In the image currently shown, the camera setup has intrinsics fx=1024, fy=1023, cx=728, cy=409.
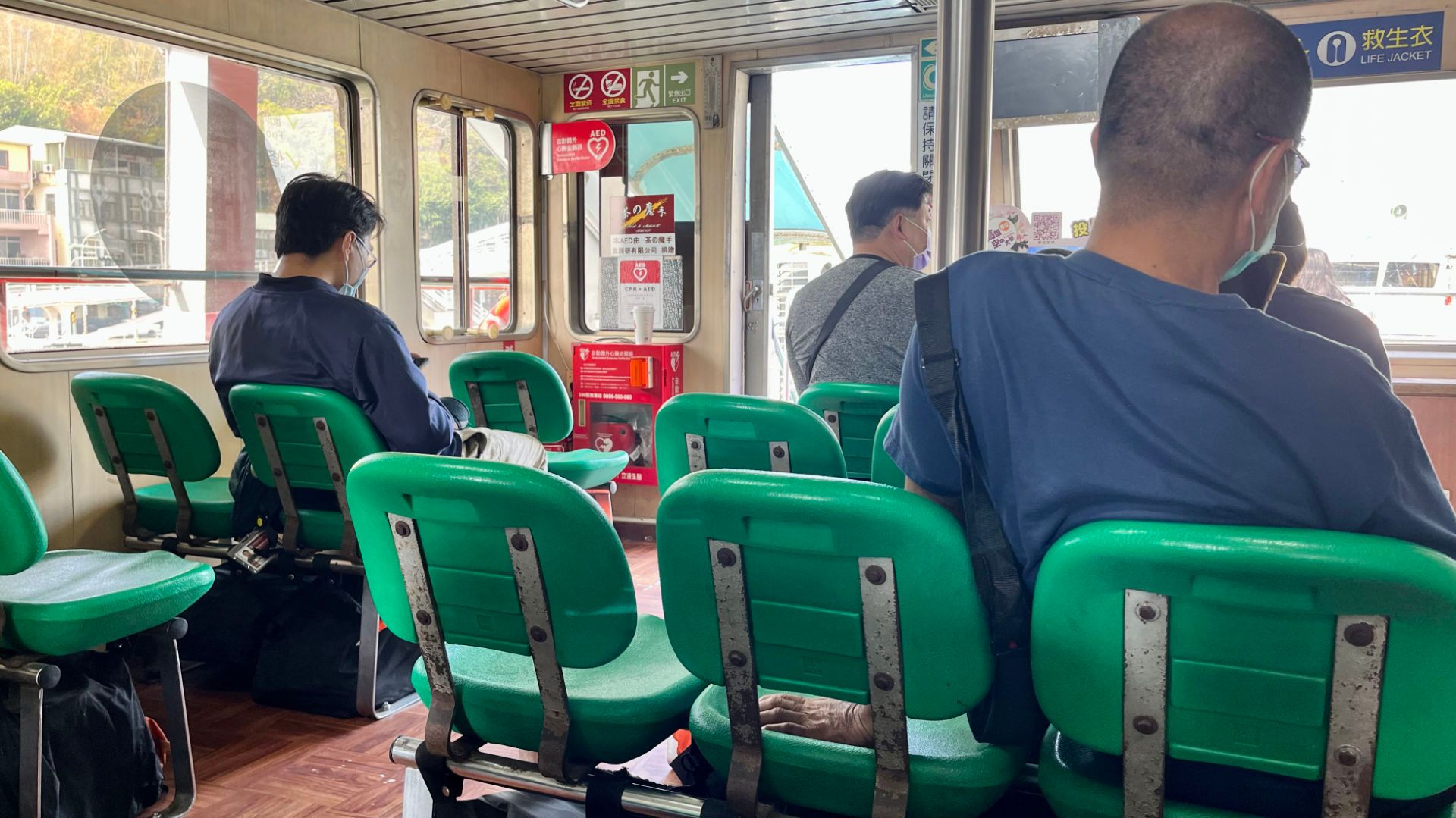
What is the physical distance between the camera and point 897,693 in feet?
3.72

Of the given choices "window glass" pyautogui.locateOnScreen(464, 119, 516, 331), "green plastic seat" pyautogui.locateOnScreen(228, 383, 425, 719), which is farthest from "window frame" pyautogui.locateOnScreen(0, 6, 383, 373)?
"green plastic seat" pyautogui.locateOnScreen(228, 383, 425, 719)

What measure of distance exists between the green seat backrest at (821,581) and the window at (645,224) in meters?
4.22

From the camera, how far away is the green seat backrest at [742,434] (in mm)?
1927

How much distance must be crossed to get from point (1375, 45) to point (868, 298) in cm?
285

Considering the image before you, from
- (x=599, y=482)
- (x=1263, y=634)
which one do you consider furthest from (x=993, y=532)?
(x=599, y=482)

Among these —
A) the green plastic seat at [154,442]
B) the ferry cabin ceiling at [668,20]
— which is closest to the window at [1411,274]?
the ferry cabin ceiling at [668,20]

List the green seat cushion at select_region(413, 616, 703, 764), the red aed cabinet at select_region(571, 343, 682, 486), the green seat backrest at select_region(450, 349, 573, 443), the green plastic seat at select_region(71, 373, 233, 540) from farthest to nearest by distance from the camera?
the red aed cabinet at select_region(571, 343, 682, 486)
the green seat backrest at select_region(450, 349, 573, 443)
the green plastic seat at select_region(71, 373, 233, 540)
the green seat cushion at select_region(413, 616, 703, 764)

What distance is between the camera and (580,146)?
216 inches

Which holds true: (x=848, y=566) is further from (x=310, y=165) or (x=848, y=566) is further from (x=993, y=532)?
(x=310, y=165)

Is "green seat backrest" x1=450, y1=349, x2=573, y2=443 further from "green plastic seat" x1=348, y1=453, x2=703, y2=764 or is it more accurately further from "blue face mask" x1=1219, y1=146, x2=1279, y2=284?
"blue face mask" x1=1219, y1=146, x2=1279, y2=284

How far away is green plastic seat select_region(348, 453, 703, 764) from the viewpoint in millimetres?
1247

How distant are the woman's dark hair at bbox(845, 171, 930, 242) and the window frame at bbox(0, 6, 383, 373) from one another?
2.53 m

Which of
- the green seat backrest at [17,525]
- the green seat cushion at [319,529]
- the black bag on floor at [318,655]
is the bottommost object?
the black bag on floor at [318,655]

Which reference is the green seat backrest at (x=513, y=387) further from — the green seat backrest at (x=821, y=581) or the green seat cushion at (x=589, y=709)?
the green seat backrest at (x=821, y=581)
